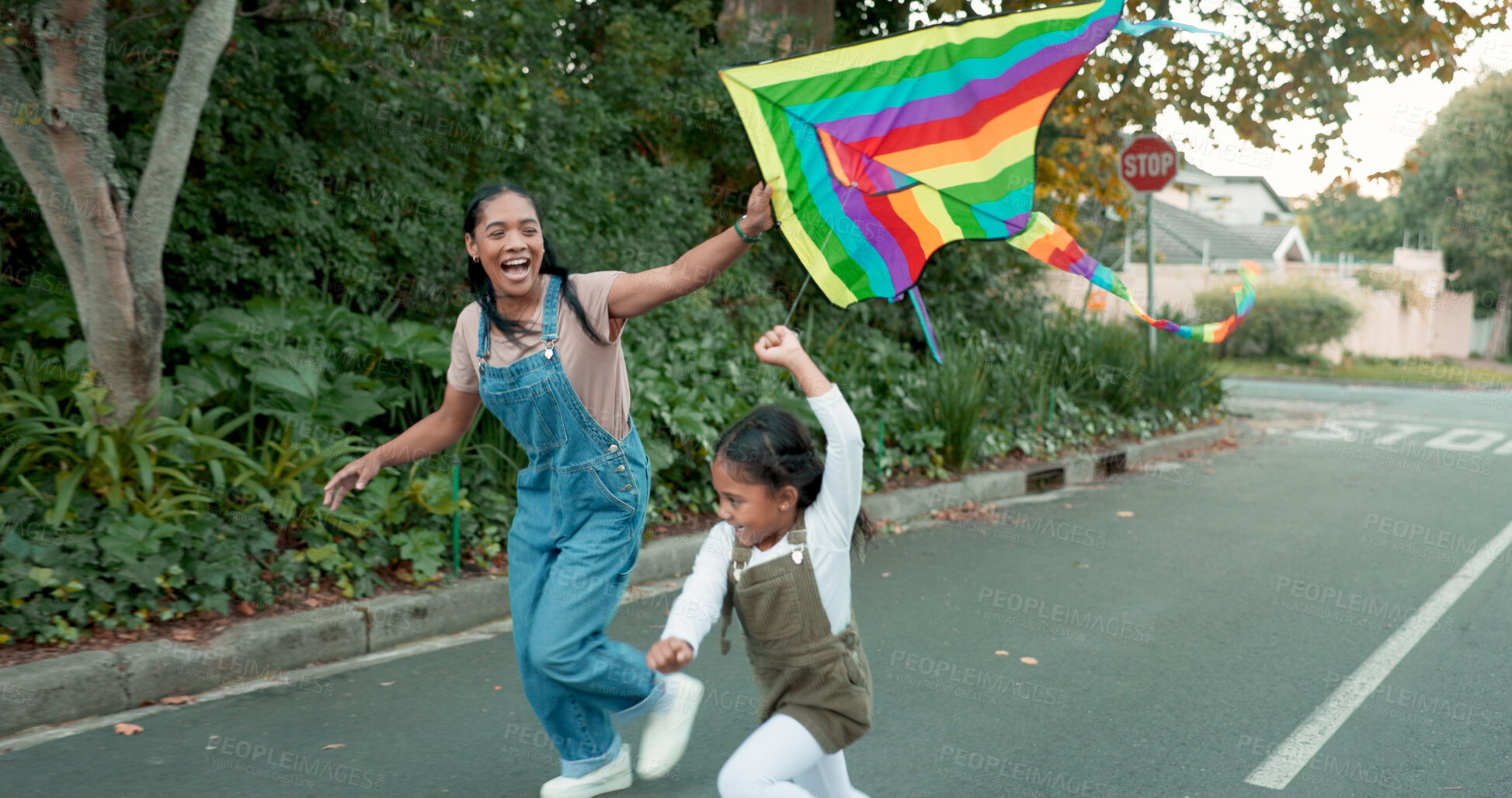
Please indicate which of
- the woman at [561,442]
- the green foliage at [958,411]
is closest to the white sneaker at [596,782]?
the woman at [561,442]

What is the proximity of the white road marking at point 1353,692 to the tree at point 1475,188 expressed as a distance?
3148 centimetres

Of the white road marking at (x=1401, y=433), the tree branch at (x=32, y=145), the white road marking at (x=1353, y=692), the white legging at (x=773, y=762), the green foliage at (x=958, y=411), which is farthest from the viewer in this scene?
the white road marking at (x=1401, y=433)

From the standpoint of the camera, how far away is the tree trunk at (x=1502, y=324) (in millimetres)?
36750

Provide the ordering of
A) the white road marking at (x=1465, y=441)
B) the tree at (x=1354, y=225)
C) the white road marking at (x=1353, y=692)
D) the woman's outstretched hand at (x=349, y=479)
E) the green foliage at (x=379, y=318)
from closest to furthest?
the woman's outstretched hand at (x=349, y=479) → the white road marking at (x=1353, y=692) → the green foliage at (x=379, y=318) → the white road marking at (x=1465, y=441) → the tree at (x=1354, y=225)

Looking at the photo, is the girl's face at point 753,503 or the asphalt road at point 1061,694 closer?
the girl's face at point 753,503

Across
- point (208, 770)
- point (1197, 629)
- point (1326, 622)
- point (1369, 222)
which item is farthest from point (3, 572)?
point (1369, 222)

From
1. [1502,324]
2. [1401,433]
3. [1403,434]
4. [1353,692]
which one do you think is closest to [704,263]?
[1353,692]

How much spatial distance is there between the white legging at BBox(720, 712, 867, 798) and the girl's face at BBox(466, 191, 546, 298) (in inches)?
51.0

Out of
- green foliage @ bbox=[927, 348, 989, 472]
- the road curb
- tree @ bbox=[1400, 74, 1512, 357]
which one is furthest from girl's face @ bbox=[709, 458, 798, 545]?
tree @ bbox=[1400, 74, 1512, 357]

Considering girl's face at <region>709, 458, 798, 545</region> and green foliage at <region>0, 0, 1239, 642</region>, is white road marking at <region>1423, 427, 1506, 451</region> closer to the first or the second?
green foliage at <region>0, 0, 1239, 642</region>

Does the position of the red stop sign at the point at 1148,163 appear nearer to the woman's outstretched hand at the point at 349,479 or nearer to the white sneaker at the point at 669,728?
the white sneaker at the point at 669,728

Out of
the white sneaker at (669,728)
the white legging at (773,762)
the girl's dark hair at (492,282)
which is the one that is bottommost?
the white sneaker at (669,728)

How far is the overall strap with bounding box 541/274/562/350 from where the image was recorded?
3.03 meters

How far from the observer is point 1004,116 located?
2889mm
